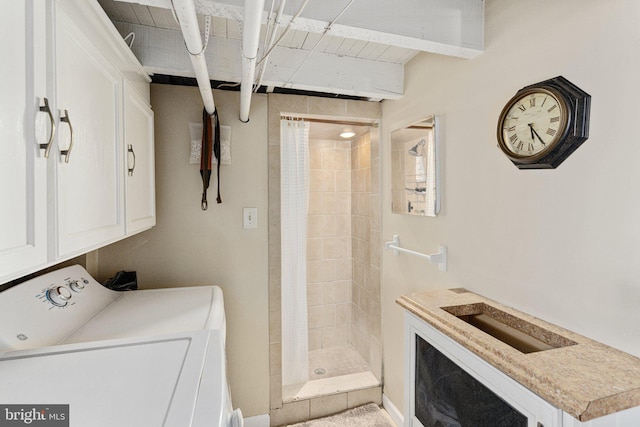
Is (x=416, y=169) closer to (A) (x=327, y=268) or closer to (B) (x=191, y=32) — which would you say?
(B) (x=191, y=32)

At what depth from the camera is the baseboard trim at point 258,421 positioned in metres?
1.94

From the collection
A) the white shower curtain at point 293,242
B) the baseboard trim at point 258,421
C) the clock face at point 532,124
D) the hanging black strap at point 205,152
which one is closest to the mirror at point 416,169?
the clock face at point 532,124

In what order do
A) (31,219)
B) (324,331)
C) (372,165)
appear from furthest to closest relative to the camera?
(324,331)
(372,165)
(31,219)

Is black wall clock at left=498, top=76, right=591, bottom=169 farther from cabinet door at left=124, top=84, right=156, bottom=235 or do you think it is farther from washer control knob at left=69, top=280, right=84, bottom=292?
washer control knob at left=69, top=280, right=84, bottom=292

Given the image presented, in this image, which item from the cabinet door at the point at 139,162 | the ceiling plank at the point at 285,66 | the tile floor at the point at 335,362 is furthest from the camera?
the tile floor at the point at 335,362

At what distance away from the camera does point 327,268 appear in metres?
3.04

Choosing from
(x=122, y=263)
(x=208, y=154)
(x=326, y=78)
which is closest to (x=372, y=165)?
(x=326, y=78)

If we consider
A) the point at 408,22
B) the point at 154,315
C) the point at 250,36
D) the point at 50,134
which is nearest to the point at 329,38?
the point at 408,22

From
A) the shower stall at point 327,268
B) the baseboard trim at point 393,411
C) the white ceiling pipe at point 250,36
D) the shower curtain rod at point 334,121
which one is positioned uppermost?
the shower curtain rod at point 334,121

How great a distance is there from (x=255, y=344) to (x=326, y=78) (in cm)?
178

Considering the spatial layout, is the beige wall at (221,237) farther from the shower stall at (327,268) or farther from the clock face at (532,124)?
the clock face at (532,124)

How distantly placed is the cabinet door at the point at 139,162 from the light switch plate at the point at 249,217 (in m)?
0.53

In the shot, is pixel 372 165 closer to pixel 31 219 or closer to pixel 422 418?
pixel 422 418

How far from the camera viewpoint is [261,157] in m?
2.00
